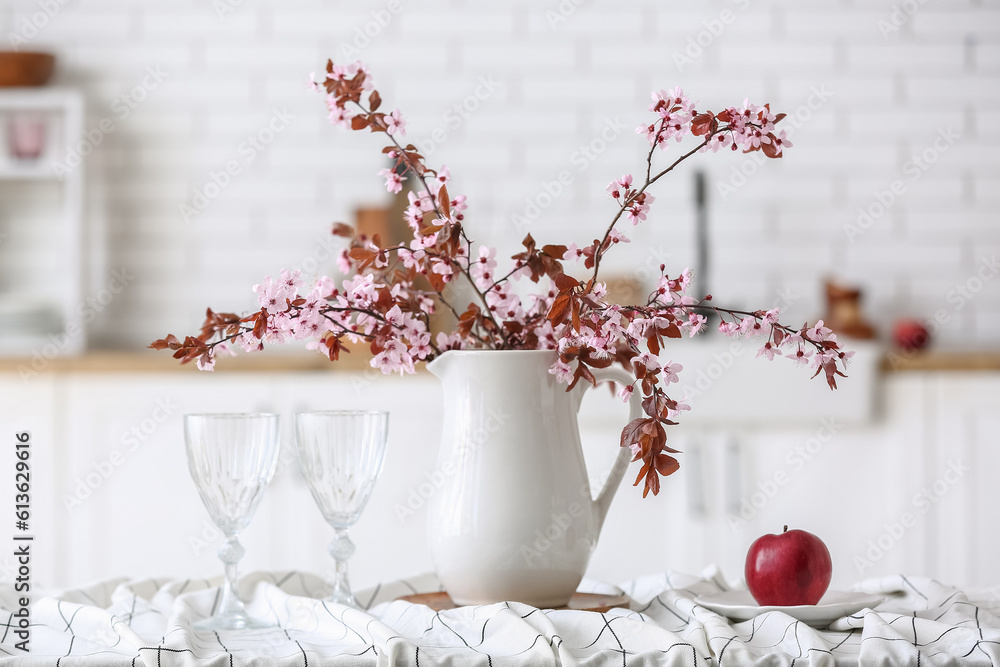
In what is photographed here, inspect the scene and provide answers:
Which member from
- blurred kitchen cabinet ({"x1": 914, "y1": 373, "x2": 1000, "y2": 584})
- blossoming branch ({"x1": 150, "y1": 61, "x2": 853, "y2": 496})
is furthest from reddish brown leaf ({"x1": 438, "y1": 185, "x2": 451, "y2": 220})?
blurred kitchen cabinet ({"x1": 914, "y1": 373, "x2": 1000, "y2": 584})

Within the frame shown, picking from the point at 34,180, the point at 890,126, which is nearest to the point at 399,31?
the point at 34,180

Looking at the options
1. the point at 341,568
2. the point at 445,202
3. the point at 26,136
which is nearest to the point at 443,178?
the point at 445,202

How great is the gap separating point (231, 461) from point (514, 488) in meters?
0.27

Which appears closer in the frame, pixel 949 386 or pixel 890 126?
pixel 949 386

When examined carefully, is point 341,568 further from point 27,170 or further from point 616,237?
point 27,170

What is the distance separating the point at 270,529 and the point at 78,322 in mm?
844

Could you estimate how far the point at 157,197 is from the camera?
3.26 meters

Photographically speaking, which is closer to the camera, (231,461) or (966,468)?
(231,461)

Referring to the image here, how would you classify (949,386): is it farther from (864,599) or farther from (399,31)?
(399,31)

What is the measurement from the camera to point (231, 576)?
3.49 feet

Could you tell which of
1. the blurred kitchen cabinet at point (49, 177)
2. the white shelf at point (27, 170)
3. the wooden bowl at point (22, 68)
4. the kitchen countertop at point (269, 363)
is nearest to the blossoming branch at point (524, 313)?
the kitchen countertop at point (269, 363)

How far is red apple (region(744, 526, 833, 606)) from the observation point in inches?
41.1

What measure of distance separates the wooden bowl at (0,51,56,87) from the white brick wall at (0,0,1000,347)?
207 mm

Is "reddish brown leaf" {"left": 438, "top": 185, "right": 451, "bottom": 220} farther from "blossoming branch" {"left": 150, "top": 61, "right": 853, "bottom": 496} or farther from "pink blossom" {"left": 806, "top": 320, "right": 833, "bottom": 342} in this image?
"pink blossom" {"left": 806, "top": 320, "right": 833, "bottom": 342}
